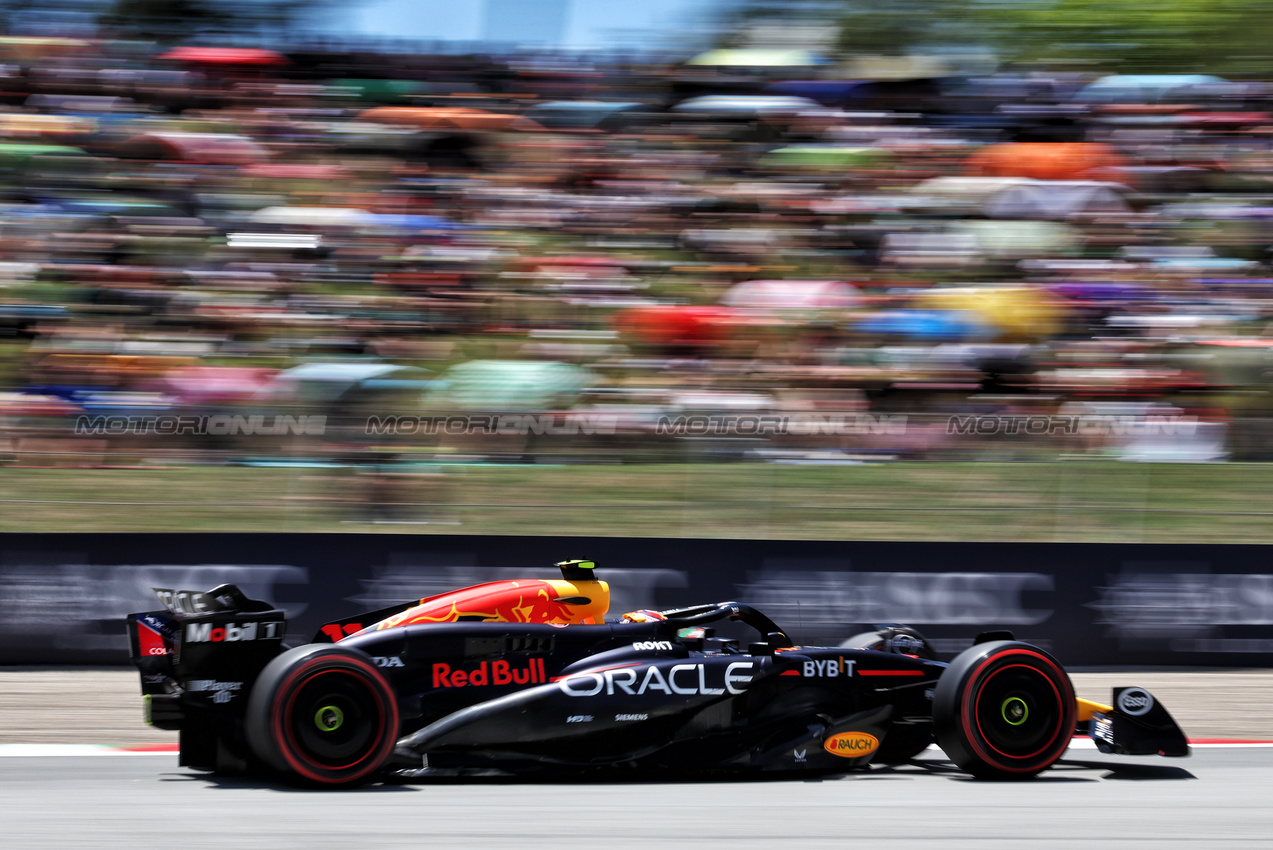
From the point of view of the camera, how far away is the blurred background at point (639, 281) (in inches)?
355

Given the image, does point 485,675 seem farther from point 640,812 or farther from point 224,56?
point 224,56

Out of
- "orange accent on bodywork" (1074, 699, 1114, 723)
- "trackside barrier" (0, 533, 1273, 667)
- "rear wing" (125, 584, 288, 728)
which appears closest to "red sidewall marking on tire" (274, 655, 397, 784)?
"rear wing" (125, 584, 288, 728)

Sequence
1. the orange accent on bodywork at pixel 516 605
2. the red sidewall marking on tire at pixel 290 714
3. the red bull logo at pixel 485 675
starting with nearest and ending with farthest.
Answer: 1. the red sidewall marking on tire at pixel 290 714
2. the red bull logo at pixel 485 675
3. the orange accent on bodywork at pixel 516 605

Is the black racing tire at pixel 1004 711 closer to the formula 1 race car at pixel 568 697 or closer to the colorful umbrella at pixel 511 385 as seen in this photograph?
the formula 1 race car at pixel 568 697

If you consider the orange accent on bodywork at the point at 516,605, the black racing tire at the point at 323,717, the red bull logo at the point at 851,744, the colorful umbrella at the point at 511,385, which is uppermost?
the colorful umbrella at the point at 511,385

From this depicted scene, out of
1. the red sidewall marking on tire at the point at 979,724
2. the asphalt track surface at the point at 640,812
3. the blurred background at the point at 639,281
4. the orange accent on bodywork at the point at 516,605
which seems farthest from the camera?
the blurred background at the point at 639,281

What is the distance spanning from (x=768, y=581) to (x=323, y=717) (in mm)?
4061

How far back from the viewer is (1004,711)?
526cm

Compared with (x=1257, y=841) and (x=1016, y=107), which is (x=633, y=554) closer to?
(x=1257, y=841)

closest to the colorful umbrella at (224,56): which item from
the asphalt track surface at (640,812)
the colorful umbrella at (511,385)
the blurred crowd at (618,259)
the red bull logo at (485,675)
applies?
the blurred crowd at (618,259)

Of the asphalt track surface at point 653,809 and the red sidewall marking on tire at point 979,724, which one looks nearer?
the asphalt track surface at point 653,809

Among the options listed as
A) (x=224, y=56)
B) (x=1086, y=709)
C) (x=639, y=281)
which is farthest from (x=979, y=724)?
(x=224, y=56)

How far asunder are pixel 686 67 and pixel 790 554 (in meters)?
6.89

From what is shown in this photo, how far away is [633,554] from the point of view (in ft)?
27.4
